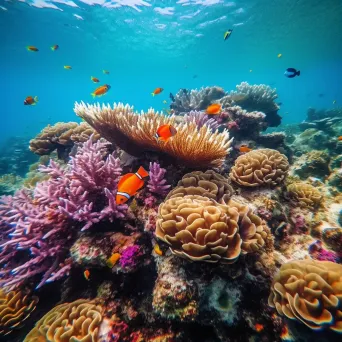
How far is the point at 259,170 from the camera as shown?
145 inches

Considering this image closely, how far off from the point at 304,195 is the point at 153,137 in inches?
125

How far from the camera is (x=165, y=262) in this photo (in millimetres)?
2586

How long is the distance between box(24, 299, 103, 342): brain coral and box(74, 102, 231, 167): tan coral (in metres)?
2.62

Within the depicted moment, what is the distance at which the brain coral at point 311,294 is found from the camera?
1.93m

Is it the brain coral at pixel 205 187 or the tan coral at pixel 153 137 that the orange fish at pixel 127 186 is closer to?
the brain coral at pixel 205 187

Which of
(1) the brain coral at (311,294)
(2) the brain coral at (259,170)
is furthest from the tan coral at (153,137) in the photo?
(1) the brain coral at (311,294)

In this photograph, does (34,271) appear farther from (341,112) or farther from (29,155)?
(341,112)

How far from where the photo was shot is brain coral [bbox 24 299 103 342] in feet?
8.32

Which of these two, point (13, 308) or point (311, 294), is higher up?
point (311, 294)

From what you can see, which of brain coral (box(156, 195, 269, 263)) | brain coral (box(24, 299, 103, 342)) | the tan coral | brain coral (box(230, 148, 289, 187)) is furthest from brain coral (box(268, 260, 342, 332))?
brain coral (box(24, 299, 103, 342))

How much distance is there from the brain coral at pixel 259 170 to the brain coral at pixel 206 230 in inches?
44.5

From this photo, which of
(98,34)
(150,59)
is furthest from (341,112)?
(150,59)

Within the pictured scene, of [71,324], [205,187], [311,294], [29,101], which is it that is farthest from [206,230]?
[29,101]

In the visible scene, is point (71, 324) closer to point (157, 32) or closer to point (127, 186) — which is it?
point (127, 186)
